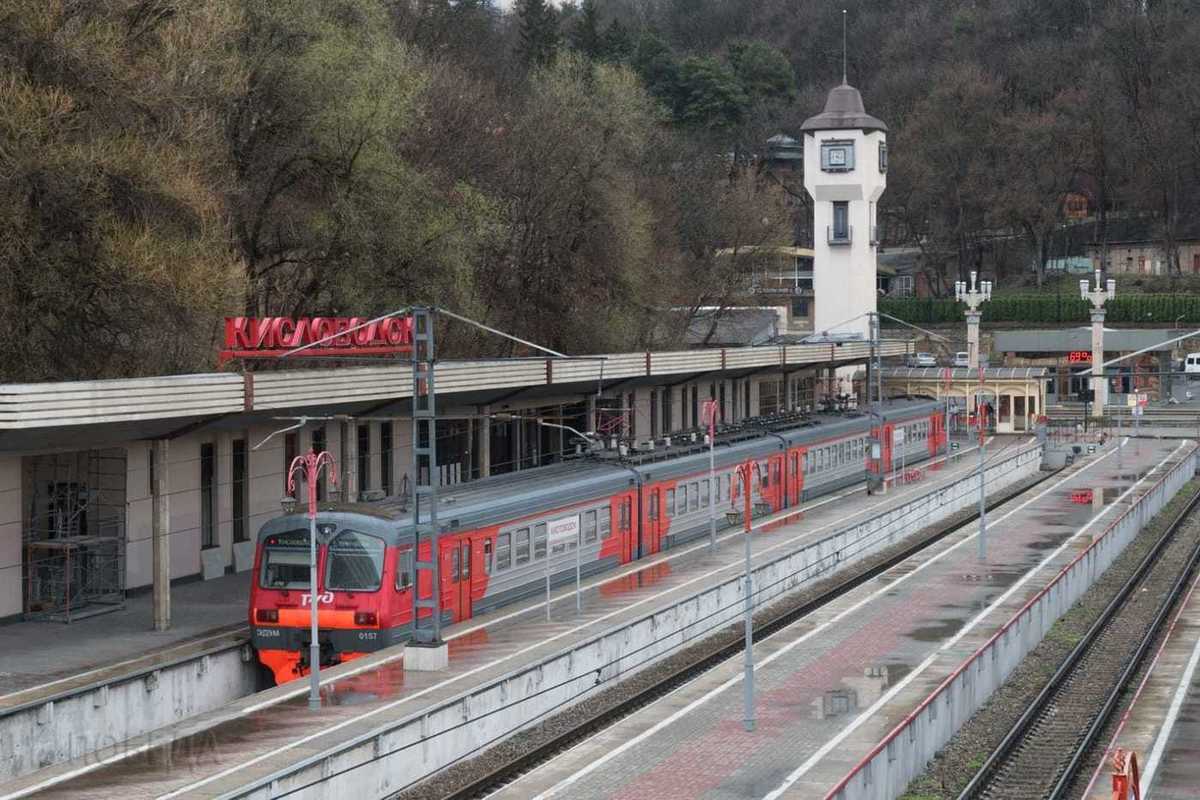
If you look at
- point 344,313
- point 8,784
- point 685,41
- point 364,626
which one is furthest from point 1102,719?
point 685,41

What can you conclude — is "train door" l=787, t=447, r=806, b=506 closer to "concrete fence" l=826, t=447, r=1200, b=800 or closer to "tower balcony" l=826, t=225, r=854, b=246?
"concrete fence" l=826, t=447, r=1200, b=800

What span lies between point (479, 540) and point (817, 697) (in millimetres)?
7640

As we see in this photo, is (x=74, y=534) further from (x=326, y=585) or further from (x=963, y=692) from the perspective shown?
(x=963, y=692)

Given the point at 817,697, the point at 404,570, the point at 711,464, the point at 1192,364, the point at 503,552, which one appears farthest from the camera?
the point at 1192,364

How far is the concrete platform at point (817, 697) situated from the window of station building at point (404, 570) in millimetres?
4976

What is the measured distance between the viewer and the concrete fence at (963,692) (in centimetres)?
1981

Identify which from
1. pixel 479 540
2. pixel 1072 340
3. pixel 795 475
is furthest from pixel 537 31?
pixel 479 540

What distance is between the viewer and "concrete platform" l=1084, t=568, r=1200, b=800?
22344 millimetres

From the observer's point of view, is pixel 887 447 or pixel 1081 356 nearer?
pixel 887 447

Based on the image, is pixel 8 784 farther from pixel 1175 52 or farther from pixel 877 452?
pixel 1175 52

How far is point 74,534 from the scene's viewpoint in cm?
3447

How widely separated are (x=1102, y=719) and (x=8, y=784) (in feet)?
53.1

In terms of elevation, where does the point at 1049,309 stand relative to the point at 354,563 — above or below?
above

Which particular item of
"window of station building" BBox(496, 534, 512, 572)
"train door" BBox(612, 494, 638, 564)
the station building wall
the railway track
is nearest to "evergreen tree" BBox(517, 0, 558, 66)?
the station building wall
